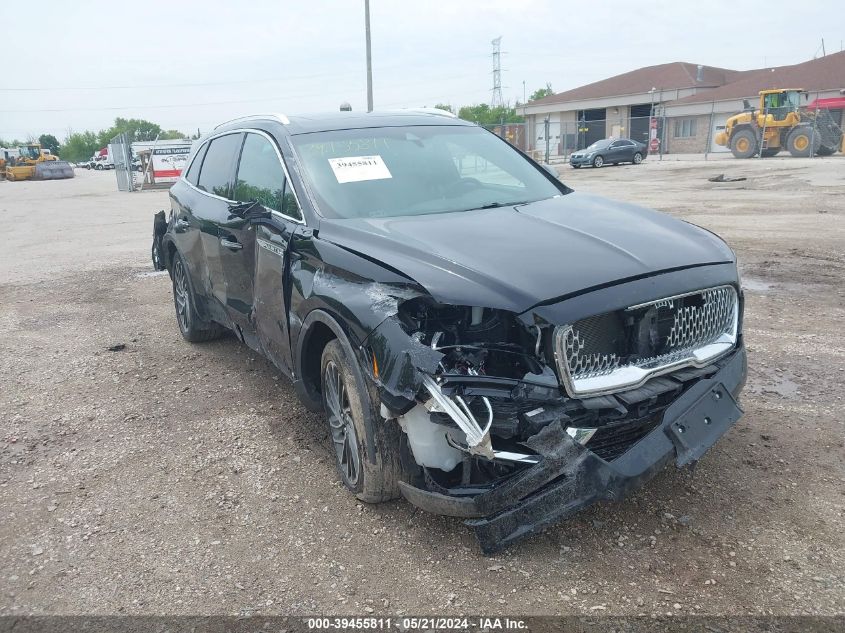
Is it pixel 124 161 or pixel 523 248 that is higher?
pixel 124 161

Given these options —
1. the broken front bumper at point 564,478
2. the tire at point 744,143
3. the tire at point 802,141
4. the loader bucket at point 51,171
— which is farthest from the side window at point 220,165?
the loader bucket at point 51,171

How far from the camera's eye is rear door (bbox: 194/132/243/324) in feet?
16.0

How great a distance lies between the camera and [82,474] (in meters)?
3.95

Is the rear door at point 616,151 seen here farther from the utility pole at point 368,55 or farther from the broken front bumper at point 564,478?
the broken front bumper at point 564,478

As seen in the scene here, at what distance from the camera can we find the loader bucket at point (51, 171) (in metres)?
51.6

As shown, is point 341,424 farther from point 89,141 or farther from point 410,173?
point 89,141

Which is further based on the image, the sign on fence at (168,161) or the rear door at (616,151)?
the rear door at (616,151)

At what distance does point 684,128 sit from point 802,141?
16.9 m

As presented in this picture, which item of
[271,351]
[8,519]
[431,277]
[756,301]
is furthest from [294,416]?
[756,301]

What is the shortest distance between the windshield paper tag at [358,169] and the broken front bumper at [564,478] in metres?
1.88

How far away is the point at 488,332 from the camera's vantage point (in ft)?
9.29

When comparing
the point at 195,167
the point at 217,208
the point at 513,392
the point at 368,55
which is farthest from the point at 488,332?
the point at 368,55

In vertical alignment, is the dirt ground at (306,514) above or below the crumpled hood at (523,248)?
below

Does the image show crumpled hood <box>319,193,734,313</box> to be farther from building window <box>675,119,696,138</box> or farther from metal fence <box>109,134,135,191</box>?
building window <box>675,119,696,138</box>
